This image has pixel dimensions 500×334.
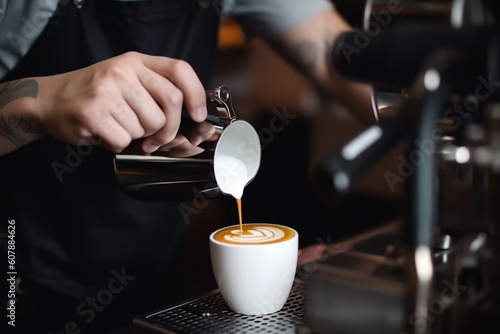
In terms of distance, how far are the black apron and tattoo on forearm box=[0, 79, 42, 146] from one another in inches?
4.4

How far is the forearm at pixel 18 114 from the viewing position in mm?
882

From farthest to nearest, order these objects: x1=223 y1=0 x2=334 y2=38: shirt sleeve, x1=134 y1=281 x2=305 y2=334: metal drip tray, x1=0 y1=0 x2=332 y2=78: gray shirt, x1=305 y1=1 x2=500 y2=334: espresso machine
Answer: x1=223 y1=0 x2=334 y2=38: shirt sleeve
x1=0 y1=0 x2=332 y2=78: gray shirt
x1=134 y1=281 x2=305 y2=334: metal drip tray
x1=305 y1=1 x2=500 y2=334: espresso machine

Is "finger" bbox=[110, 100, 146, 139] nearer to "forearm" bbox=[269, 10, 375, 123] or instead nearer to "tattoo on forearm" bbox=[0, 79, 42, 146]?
"tattoo on forearm" bbox=[0, 79, 42, 146]

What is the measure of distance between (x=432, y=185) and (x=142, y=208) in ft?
2.31

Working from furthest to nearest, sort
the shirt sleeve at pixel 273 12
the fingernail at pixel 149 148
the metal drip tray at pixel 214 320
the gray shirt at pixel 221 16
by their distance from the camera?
the shirt sleeve at pixel 273 12 → the gray shirt at pixel 221 16 → the fingernail at pixel 149 148 → the metal drip tray at pixel 214 320

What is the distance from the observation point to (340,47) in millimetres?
573

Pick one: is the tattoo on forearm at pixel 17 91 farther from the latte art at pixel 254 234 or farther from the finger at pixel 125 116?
the latte art at pixel 254 234

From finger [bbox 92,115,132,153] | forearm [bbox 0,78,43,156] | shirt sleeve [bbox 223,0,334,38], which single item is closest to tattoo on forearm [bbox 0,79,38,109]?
forearm [bbox 0,78,43,156]

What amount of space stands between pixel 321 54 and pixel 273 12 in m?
0.12

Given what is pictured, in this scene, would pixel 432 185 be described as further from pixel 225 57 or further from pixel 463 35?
pixel 225 57

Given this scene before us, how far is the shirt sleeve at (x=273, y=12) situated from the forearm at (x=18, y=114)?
43 cm

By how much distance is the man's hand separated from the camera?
0.80 metres

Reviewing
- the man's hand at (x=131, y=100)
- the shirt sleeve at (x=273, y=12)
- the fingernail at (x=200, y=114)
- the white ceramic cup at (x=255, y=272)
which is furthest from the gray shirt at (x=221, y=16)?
the white ceramic cup at (x=255, y=272)

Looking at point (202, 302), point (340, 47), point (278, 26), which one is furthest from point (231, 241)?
point (278, 26)
